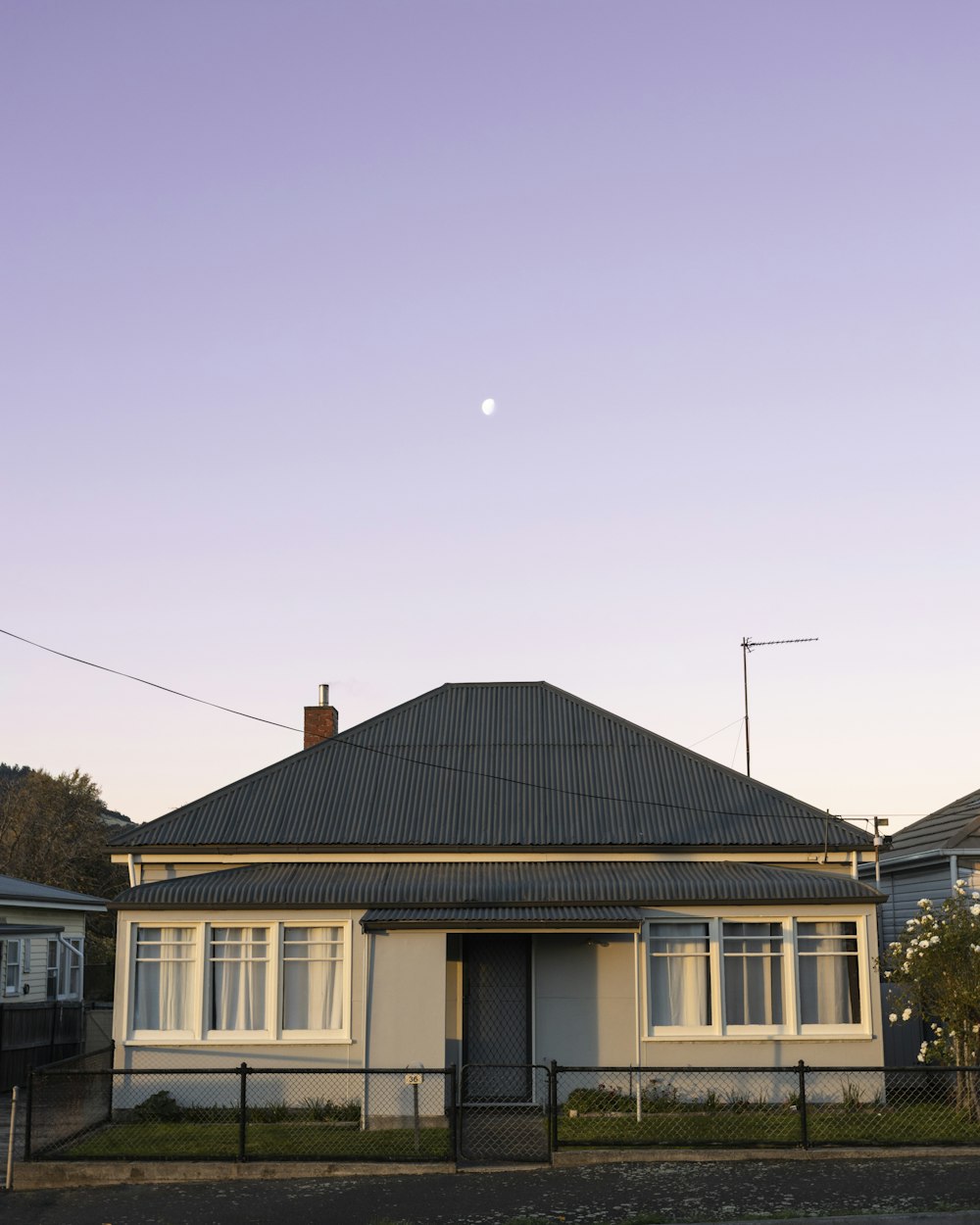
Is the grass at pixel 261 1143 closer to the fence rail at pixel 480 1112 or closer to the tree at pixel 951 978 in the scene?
the fence rail at pixel 480 1112

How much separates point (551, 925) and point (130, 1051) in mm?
6488

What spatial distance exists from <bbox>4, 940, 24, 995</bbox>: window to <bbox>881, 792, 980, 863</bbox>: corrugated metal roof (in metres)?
17.2

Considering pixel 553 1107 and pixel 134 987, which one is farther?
pixel 134 987

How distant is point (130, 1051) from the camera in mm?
19312

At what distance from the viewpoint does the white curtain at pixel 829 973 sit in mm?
19656

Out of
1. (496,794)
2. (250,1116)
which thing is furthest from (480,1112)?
(496,794)

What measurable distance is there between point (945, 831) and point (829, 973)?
683 cm

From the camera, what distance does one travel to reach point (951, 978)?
17.5m

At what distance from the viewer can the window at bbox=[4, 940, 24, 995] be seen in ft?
86.6

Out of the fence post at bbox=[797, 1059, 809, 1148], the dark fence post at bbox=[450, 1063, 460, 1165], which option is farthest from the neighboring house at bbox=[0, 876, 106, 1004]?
the fence post at bbox=[797, 1059, 809, 1148]

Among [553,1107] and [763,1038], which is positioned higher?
[763,1038]

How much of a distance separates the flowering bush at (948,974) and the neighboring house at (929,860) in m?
4.09

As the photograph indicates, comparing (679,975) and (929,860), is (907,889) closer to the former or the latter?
(929,860)

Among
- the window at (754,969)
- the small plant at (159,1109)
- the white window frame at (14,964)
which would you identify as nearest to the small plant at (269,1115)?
the small plant at (159,1109)
